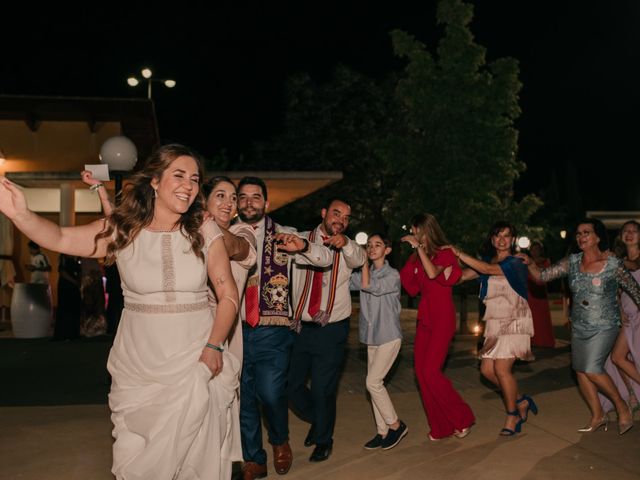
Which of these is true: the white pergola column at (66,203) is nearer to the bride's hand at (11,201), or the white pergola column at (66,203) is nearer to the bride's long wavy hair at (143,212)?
the bride's long wavy hair at (143,212)

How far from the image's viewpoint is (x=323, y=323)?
6.13 meters

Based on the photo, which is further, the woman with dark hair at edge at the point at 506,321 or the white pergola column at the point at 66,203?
the white pergola column at the point at 66,203

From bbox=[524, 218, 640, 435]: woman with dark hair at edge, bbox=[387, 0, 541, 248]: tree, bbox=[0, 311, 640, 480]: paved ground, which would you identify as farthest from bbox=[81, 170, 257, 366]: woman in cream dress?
bbox=[387, 0, 541, 248]: tree

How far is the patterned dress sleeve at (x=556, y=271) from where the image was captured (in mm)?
7234

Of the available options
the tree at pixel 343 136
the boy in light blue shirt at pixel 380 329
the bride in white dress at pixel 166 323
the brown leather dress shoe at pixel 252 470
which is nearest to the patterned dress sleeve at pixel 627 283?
the boy in light blue shirt at pixel 380 329

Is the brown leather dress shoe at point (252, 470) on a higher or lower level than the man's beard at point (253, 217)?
lower

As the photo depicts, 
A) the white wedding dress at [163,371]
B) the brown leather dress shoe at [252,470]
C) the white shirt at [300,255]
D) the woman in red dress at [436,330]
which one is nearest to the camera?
the white wedding dress at [163,371]

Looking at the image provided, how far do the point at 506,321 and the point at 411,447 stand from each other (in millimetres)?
1547

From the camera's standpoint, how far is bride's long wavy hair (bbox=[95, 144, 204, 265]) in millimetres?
3797

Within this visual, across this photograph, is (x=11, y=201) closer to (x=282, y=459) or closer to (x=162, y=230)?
(x=162, y=230)

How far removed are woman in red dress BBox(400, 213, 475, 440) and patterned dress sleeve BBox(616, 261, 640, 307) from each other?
59.8 inches

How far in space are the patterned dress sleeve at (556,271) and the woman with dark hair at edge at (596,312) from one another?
0.15 meters

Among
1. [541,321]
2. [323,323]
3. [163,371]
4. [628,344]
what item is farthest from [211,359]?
[541,321]

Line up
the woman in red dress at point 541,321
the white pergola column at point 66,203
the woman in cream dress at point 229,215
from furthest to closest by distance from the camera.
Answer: the white pergola column at point 66,203
the woman in red dress at point 541,321
the woman in cream dress at point 229,215
